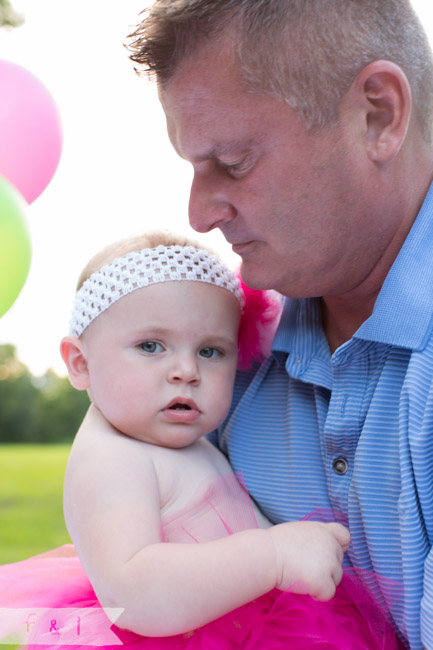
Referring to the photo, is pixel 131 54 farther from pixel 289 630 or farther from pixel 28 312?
pixel 28 312

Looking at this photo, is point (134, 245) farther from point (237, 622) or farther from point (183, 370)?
point (237, 622)

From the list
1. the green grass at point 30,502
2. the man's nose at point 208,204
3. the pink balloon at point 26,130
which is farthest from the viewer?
the green grass at point 30,502

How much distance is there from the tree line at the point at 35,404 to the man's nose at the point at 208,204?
30.1 ft

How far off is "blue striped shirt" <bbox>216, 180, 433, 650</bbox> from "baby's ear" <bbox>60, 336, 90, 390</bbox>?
0.37 meters

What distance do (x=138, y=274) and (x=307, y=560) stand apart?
623 mm

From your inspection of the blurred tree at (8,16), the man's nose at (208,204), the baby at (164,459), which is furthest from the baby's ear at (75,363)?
the blurred tree at (8,16)

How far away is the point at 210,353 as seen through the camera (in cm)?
146

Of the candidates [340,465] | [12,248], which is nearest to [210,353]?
[340,465]

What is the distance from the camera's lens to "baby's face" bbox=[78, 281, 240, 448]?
135cm

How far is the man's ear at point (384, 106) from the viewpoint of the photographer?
1.34 meters

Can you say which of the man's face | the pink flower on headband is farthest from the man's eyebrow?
the pink flower on headband

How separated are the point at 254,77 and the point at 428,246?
461mm

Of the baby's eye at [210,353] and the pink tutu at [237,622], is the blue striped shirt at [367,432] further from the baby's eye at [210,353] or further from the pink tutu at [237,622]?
the baby's eye at [210,353]

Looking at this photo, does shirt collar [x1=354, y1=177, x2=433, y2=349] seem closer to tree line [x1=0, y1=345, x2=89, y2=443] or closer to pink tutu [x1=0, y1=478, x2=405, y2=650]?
pink tutu [x1=0, y1=478, x2=405, y2=650]
